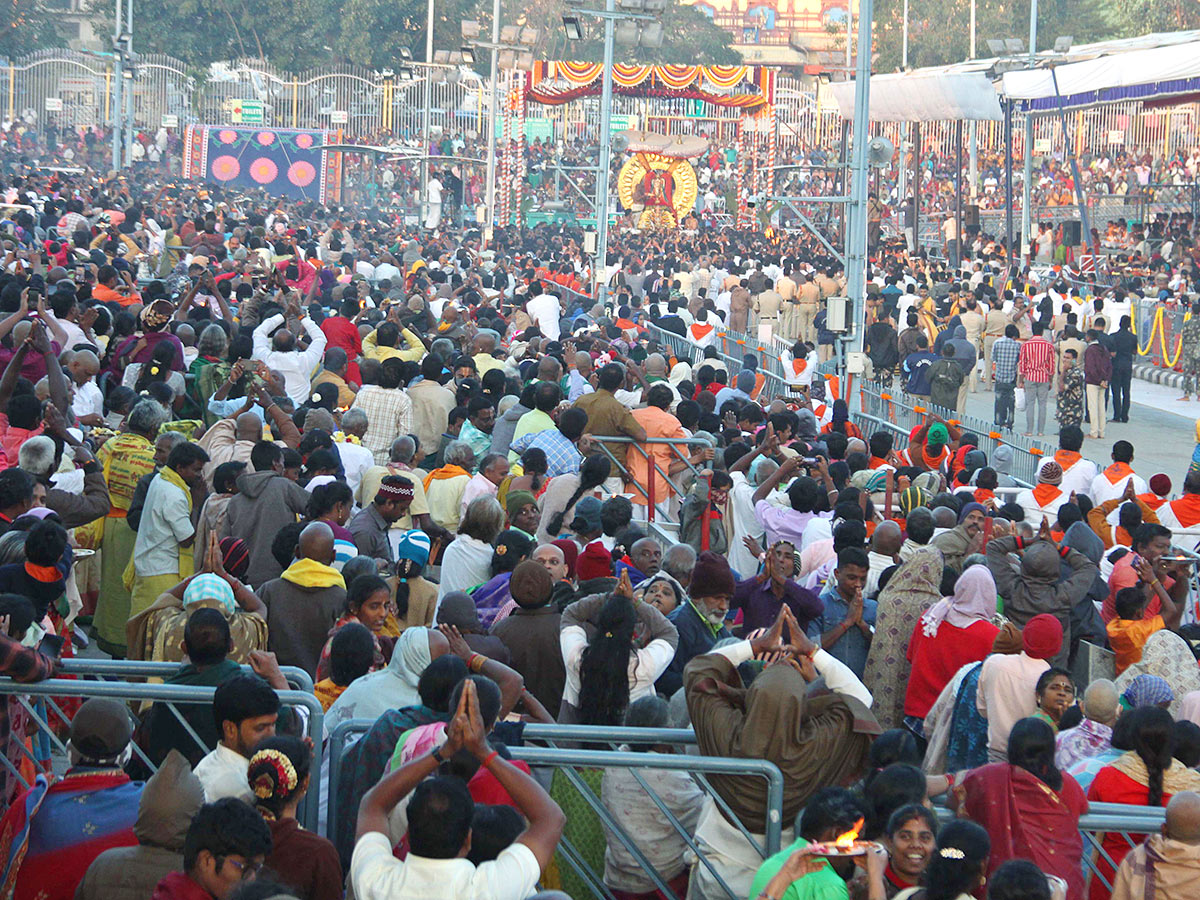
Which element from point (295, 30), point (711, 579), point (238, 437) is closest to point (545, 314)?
point (238, 437)

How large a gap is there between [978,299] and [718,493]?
1532cm

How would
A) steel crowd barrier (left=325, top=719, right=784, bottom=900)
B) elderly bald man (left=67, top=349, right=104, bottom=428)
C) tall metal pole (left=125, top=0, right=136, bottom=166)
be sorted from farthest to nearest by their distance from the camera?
tall metal pole (left=125, top=0, right=136, bottom=166), elderly bald man (left=67, top=349, right=104, bottom=428), steel crowd barrier (left=325, top=719, right=784, bottom=900)

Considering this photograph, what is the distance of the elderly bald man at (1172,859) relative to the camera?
5.04 meters

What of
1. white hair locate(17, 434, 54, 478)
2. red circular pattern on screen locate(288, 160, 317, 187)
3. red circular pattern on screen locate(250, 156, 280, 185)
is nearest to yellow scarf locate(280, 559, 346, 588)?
white hair locate(17, 434, 54, 478)

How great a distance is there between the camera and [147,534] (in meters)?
8.16

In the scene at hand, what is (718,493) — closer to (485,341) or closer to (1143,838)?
(1143,838)

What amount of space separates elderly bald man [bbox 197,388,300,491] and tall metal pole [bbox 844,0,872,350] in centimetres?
815

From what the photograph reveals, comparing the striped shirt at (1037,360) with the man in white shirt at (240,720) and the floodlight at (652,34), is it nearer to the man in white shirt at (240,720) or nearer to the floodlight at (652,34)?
the floodlight at (652,34)

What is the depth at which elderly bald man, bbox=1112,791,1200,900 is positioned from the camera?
5043 millimetres

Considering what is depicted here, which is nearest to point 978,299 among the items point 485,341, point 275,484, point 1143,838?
point 485,341

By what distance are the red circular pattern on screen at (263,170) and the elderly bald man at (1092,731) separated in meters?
39.1

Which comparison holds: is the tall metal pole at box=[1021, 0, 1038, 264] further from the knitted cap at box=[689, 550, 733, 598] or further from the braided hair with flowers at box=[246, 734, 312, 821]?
the braided hair with flowers at box=[246, 734, 312, 821]

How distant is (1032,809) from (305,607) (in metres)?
3.34

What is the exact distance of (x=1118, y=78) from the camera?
26547 mm
